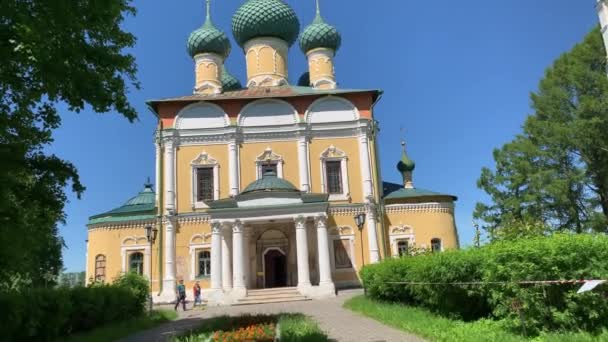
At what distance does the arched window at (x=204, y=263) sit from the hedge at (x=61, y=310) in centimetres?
748

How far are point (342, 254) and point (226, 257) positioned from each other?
5.55 meters

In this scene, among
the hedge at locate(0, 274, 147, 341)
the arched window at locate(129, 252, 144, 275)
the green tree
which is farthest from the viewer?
the arched window at locate(129, 252, 144, 275)

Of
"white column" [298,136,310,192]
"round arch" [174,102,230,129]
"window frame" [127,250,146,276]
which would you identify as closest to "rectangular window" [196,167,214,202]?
"round arch" [174,102,230,129]

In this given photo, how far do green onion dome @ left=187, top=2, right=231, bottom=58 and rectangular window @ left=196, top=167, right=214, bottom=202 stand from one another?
799cm

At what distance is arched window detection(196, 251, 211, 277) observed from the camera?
22.9 metres

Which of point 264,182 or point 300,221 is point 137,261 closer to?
point 264,182

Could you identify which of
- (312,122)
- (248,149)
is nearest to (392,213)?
(312,122)

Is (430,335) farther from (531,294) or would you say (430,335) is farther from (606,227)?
(606,227)

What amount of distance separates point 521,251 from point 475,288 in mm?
1855

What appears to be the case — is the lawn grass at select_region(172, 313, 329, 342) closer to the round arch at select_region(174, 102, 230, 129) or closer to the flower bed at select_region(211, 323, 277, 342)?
the flower bed at select_region(211, 323, 277, 342)

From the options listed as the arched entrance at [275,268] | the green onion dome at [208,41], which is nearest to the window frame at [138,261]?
the arched entrance at [275,268]

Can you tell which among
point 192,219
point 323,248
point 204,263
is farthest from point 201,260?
point 323,248

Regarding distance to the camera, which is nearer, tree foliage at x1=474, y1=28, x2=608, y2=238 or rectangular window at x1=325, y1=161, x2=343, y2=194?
tree foliage at x1=474, y1=28, x2=608, y2=238

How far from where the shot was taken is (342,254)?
22922 millimetres
